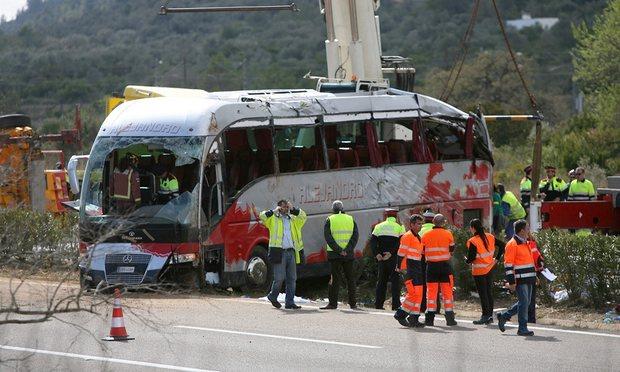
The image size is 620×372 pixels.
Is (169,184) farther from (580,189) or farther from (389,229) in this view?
(580,189)

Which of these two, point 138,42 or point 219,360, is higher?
point 138,42

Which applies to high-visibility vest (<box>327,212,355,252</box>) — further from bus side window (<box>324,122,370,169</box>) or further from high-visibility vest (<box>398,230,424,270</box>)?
bus side window (<box>324,122,370,169</box>)

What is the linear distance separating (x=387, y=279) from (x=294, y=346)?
4.72m

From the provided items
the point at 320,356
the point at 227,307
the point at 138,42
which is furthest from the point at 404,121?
the point at 138,42

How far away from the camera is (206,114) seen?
21.9 m

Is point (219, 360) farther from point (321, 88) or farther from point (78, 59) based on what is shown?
point (78, 59)

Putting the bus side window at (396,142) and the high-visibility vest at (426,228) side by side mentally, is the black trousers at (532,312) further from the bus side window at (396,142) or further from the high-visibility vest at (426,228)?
the bus side window at (396,142)

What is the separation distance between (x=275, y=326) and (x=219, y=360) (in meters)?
3.13

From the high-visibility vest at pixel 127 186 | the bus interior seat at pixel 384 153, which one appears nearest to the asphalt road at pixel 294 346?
the high-visibility vest at pixel 127 186

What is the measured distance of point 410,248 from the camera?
18.6m

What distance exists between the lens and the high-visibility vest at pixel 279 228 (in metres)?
20.7

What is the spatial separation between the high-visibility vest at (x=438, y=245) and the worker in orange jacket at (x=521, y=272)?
45.0 inches

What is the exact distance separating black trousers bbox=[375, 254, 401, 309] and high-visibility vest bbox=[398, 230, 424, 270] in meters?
1.41

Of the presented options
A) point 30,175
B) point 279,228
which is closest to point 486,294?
point 279,228
